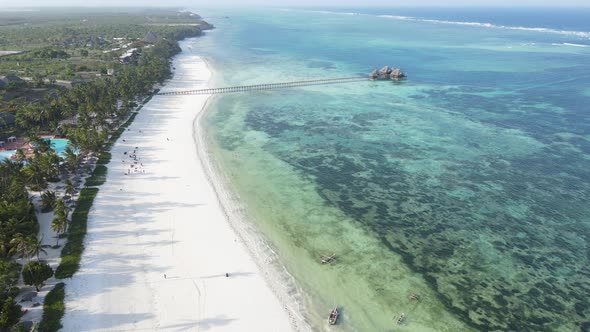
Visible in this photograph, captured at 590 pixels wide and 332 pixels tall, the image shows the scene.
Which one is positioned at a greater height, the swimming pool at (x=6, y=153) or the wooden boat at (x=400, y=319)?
the swimming pool at (x=6, y=153)

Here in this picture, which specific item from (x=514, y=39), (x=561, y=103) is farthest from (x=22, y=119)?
(x=514, y=39)

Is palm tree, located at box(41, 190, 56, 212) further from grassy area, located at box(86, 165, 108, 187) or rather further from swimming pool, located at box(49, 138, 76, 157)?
swimming pool, located at box(49, 138, 76, 157)

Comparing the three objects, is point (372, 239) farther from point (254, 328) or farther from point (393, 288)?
point (254, 328)

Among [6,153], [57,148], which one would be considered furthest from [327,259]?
[6,153]

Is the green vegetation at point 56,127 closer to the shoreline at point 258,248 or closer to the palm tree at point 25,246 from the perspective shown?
the palm tree at point 25,246

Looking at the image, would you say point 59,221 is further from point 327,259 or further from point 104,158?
point 327,259

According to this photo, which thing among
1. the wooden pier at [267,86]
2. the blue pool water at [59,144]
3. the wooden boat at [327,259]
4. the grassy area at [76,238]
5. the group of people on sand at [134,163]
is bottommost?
the grassy area at [76,238]

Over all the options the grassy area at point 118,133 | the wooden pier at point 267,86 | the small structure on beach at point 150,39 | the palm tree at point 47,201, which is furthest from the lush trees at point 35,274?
the small structure on beach at point 150,39

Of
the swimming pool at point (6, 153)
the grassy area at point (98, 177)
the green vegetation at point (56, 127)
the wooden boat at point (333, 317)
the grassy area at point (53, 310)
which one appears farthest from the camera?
the swimming pool at point (6, 153)
